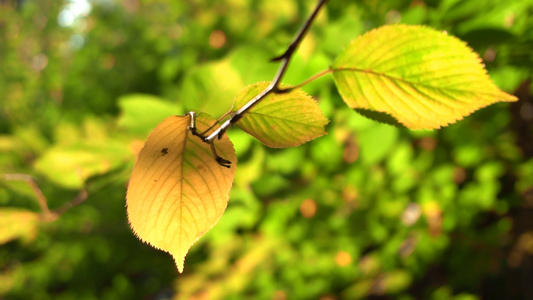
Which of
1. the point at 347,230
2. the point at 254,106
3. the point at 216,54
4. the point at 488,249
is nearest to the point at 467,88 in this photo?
the point at 254,106

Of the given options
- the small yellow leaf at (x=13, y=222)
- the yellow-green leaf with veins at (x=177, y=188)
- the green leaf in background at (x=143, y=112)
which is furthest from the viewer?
the green leaf in background at (x=143, y=112)

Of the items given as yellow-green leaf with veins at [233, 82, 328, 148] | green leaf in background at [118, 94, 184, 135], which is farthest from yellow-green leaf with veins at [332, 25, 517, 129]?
green leaf in background at [118, 94, 184, 135]

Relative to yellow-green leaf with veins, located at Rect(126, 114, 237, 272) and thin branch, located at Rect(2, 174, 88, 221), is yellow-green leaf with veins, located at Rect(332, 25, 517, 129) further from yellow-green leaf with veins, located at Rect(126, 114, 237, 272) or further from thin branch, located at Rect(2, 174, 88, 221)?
thin branch, located at Rect(2, 174, 88, 221)

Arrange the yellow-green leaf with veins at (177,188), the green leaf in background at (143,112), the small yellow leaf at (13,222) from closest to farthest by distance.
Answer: the yellow-green leaf with veins at (177,188), the small yellow leaf at (13,222), the green leaf in background at (143,112)

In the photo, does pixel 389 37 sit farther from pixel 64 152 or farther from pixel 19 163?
pixel 19 163

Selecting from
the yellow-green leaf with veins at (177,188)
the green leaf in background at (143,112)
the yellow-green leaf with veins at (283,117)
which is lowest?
the yellow-green leaf with veins at (177,188)

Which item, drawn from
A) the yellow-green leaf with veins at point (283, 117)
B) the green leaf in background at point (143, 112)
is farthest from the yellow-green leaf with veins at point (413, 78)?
the green leaf in background at point (143, 112)

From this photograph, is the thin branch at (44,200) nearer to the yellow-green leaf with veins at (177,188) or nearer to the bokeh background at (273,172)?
the bokeh background at (273,172)
